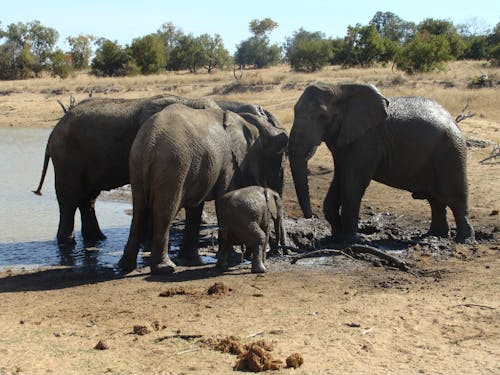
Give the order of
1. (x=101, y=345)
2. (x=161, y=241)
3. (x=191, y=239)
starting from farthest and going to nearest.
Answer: (x=191, y=239) < (x=161, y=241) < (x=101, y=345)

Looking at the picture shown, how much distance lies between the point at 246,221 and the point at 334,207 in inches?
92.4

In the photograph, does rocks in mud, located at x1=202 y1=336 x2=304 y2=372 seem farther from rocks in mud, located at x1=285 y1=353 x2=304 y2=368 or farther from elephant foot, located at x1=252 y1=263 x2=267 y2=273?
elephant foot, located at x1=252 y1=263 x2=267 y2=273

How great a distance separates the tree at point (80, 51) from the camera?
67188 mm

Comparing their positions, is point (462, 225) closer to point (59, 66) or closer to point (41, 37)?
point (59, 66)

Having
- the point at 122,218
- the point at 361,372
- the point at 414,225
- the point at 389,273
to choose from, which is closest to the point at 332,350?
the point at 361,372

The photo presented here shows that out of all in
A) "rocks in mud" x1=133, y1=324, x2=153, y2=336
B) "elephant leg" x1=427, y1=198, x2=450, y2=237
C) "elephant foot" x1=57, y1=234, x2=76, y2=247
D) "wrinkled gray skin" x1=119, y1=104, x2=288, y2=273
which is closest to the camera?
"rocks in mud" x1=133, y1=324, x2=153, y2=336

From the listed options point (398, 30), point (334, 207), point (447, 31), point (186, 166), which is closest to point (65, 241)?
point (186, 166)

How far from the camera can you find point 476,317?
6355 mm

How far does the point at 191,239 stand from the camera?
899cm

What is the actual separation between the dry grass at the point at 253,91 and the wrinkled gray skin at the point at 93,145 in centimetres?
1189

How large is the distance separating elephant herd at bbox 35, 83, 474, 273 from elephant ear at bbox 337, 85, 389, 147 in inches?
0.5

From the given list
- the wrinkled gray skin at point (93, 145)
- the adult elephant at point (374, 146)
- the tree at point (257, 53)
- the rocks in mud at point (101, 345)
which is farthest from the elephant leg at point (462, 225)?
the tree at point (257, 53)

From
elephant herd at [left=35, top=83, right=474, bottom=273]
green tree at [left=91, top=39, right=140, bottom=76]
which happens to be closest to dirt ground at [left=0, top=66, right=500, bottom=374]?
elephant herd at [left=35, top=83, right=474, bottom=273]

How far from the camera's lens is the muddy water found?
31.0 feet
